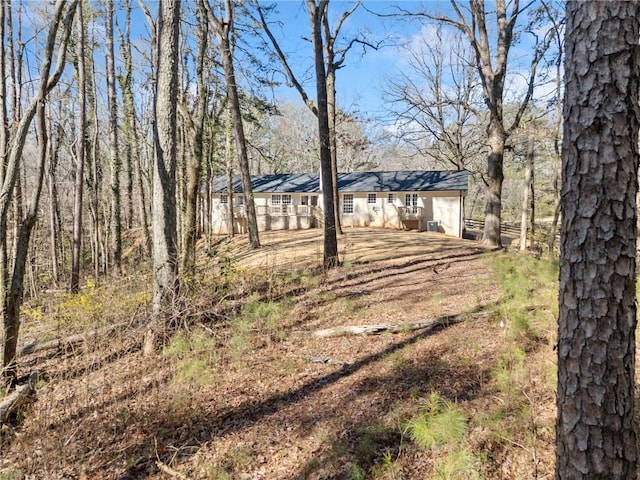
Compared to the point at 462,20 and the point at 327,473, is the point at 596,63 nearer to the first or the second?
the point at 327,473

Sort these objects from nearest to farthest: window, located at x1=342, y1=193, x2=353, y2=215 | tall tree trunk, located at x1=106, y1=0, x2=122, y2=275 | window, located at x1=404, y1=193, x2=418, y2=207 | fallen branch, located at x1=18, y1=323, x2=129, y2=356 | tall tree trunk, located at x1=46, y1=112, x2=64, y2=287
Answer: fallen branch, located at x1=18, y1=323, x2=129, y2=356
tall tree trunk, located at x1=106, y1=0, x2=122, y2=275
tall tree trunk, located at x1=46, y1=112, x2=64, y2=287
window, located at x1=404, y1=193, x2=418, y2=207
window, located at x1=342, y1=193, x2=353, y2=215

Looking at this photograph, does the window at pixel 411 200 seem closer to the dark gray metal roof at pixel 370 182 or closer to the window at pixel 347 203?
the dark gray metal roof at pixel 370 182

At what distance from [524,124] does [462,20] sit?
3.42 meters

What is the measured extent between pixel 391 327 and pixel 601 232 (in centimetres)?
342

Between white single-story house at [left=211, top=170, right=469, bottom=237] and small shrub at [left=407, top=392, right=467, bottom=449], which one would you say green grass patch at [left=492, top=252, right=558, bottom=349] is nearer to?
small shrub at [left=407, top=392, right=467, bottom=449]

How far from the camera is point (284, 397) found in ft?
12.3

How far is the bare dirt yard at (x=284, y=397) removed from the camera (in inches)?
107

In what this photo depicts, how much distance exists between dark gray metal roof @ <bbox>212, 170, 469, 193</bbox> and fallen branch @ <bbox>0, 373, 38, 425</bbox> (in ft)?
54.0

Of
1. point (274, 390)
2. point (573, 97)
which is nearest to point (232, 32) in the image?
point (274, 390)

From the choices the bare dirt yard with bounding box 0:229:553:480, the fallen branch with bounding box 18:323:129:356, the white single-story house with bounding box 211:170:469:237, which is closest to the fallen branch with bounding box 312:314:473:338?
the bare dirt yard with bounding box 0:229:553:480

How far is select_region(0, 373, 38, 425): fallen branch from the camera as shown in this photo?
3781 mm

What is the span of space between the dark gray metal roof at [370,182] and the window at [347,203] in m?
0.43

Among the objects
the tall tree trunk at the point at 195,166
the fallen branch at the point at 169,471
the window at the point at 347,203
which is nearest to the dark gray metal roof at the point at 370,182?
the window at the point at 347,203

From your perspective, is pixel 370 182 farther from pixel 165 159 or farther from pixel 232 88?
pixel 165 159
